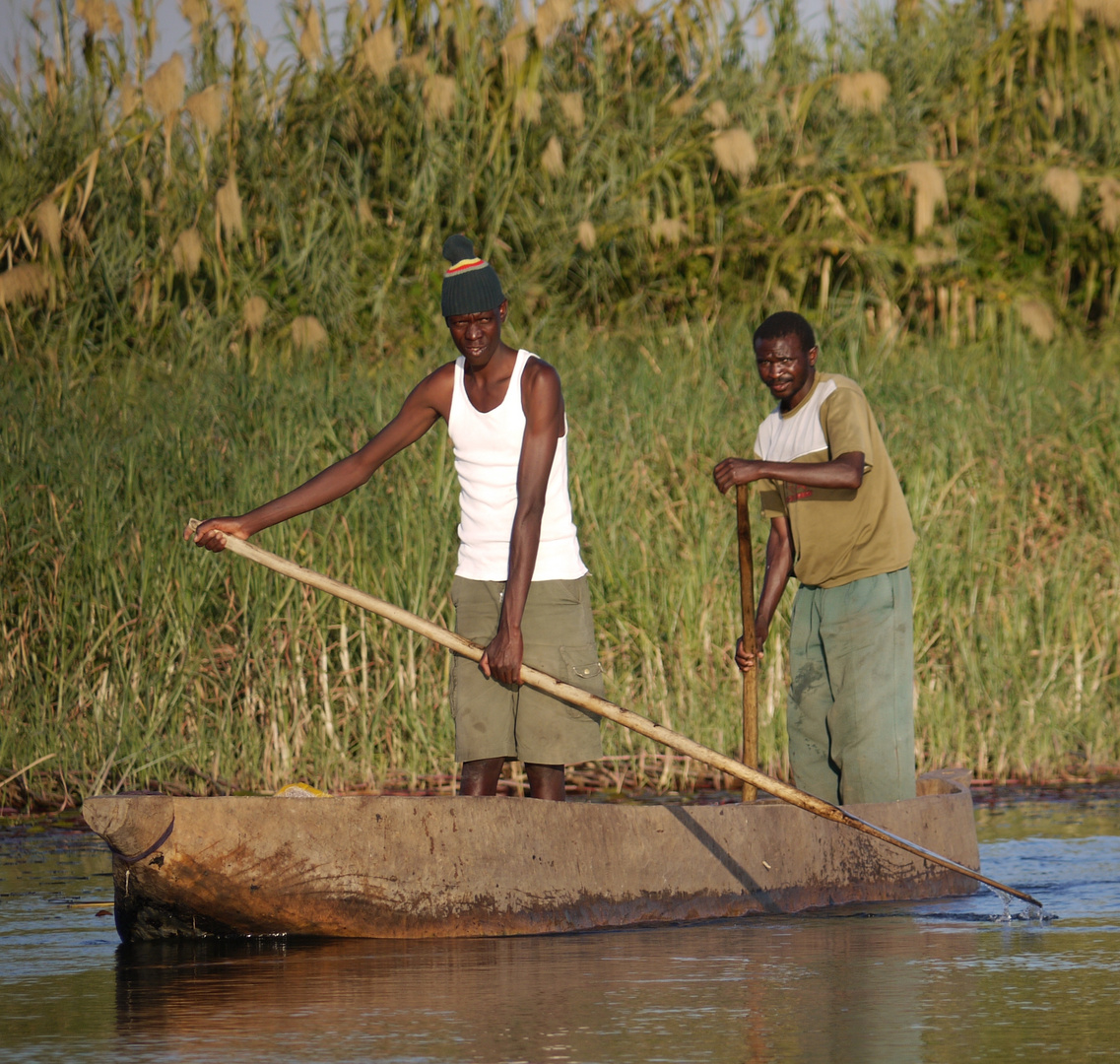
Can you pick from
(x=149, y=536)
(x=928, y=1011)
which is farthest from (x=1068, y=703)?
(x=928, y=1011)

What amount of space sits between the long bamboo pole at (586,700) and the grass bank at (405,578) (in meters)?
2.31

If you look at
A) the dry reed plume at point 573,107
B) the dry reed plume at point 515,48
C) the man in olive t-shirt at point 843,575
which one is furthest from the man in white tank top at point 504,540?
the dry reed plume at point 515,48

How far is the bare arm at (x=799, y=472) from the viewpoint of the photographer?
4801mm

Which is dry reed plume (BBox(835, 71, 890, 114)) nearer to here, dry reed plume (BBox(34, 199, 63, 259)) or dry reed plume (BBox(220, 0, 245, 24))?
dry reed plume (BBox(220, 0, 245, 24))

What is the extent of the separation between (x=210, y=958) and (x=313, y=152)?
727 centimetres

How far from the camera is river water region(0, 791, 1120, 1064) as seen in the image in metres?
3.38

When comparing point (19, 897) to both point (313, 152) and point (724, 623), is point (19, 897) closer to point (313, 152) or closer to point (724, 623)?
point (724, 623)

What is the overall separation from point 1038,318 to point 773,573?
243 inches

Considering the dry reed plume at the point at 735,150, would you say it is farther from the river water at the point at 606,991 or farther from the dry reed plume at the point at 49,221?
the river water at the point at 606,991

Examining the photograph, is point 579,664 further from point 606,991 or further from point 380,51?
point 380,51

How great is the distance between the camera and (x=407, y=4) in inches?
452

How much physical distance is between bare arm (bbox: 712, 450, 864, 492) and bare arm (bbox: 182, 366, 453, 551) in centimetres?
78

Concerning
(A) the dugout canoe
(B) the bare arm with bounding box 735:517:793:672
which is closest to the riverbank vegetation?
(B) the bare arm with bounding box 735:517:793:672

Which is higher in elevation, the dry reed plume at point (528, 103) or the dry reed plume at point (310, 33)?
Answer: the dry reed plume at point (310, 33)
